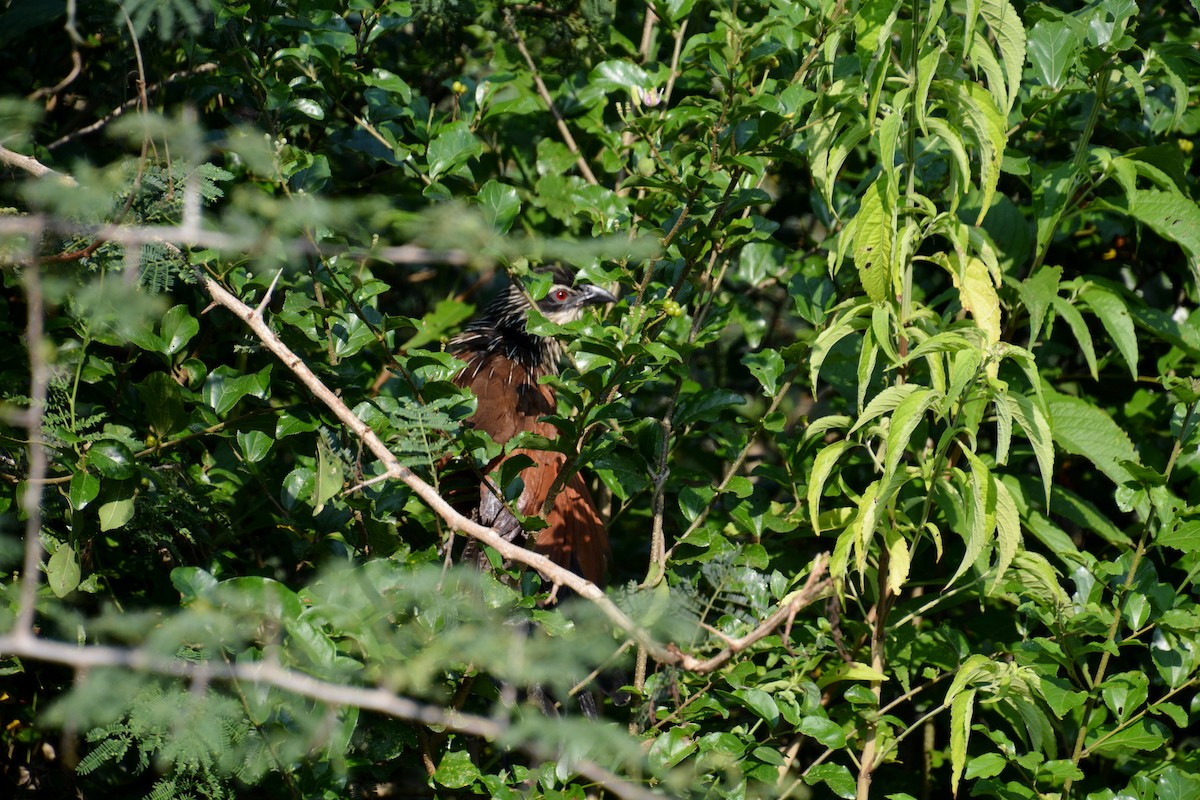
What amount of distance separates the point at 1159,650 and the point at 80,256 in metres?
2.88

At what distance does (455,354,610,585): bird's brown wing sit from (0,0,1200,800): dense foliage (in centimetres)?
32

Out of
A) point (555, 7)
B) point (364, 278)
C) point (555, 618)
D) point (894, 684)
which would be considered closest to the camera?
point (555, 618)

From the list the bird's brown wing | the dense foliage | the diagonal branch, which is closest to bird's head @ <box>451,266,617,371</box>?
the bird's brown wing

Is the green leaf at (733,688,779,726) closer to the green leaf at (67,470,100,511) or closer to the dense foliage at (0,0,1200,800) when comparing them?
the dense foliage at (0,0,1200,800)

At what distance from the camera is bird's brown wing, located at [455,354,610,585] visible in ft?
12.2

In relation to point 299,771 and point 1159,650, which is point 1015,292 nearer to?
point 1159,650

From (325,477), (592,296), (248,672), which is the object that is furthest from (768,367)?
(592,296)

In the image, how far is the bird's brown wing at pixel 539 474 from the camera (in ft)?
12.2

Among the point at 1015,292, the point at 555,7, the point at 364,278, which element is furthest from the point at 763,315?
the point at 364,278

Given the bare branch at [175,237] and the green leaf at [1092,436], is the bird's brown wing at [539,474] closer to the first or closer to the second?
the bare branch at [175,237]

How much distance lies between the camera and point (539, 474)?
4.09 m

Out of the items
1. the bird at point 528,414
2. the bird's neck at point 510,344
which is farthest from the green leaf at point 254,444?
the bird's neck at point 510,344

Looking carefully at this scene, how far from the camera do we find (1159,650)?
301 cm

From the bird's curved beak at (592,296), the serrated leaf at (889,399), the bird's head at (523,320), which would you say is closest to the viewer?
the serrated leaf at (889,399)
